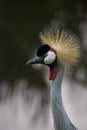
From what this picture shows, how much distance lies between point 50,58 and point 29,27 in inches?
117

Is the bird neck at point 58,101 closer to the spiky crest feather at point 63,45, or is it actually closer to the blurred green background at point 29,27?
the spiky crest feather at point 63,45

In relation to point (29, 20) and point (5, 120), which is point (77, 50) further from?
point (29, 20)

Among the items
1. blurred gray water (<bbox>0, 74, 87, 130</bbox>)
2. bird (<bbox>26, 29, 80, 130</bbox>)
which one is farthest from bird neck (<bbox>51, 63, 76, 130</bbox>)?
blurred gray water (<bbox>0, 74, 87, 130</bbox>)

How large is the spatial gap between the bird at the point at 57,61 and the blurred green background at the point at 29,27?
7.97 ft

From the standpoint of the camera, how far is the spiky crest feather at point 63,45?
3.00 metres

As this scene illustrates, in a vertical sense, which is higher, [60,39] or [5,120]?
[60,39]

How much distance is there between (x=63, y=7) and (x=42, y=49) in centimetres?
294

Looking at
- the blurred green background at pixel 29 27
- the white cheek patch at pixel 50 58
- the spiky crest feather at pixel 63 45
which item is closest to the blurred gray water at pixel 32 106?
the blurred green background at pixel 29 27

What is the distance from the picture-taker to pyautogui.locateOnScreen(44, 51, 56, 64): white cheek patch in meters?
2.90

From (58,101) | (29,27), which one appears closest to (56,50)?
(58,101)

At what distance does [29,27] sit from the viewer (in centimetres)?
586

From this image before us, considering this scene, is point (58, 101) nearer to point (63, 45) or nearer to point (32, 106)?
point (63, 45)

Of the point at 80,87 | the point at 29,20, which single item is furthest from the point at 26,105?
the point at 29,20

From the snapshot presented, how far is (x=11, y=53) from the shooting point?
5.71 meters
